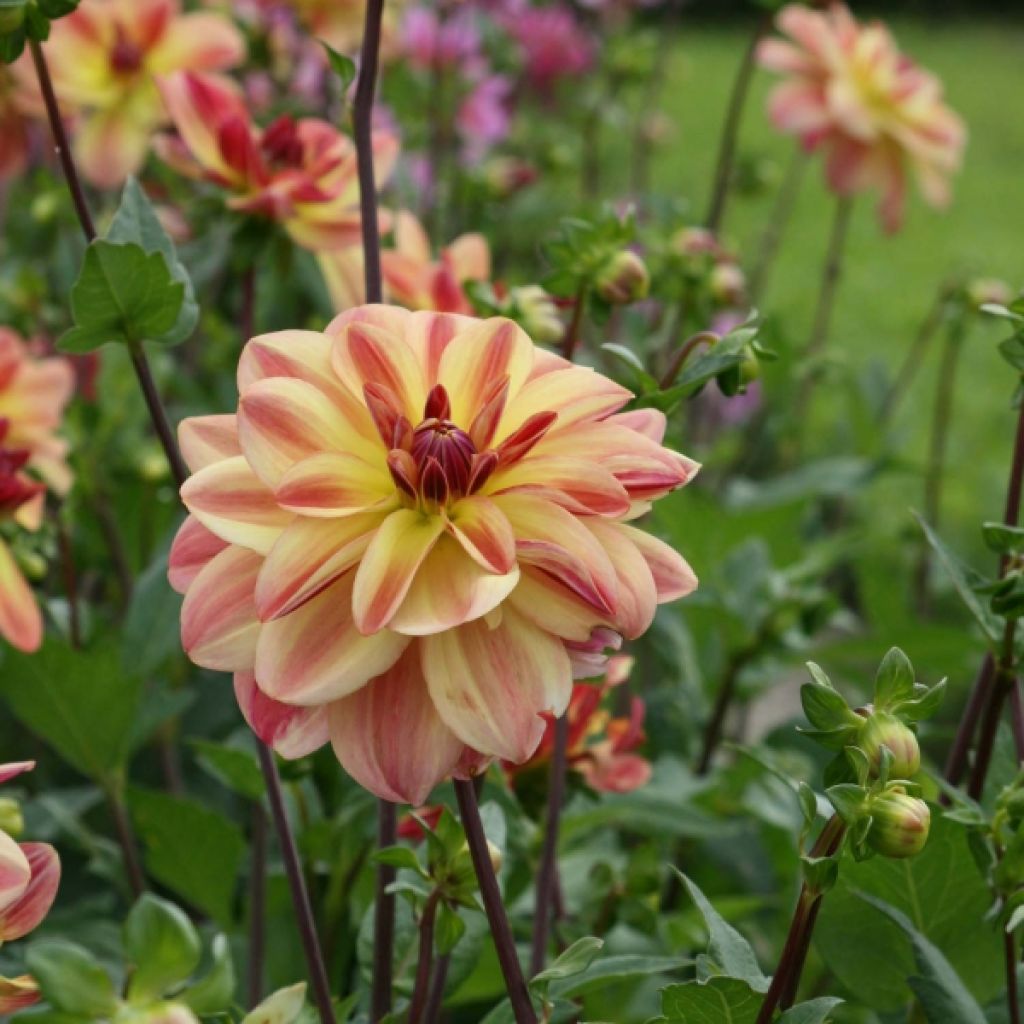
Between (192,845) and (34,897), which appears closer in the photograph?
(34,897)

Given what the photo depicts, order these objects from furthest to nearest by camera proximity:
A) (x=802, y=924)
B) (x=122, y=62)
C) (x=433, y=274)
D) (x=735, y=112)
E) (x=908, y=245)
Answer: (x=908, y=245) < (x=735, y=112) < (x=122, y=62) < (x=433, y=274) < (x=802, y=924)

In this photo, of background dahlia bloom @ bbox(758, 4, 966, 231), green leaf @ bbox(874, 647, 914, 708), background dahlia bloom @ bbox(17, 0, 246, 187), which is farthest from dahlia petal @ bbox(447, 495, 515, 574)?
background dahlia bloom @ bbox(758, 4, 966, 231)

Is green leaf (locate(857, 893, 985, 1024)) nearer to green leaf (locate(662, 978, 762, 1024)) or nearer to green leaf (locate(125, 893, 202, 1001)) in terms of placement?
green leaf (locate(662, 978, 762, 1024))

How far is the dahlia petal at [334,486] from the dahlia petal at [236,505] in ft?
0.05

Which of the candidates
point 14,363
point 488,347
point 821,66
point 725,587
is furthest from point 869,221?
→ point 488,347

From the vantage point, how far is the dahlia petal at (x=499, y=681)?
A: 0.42 meters

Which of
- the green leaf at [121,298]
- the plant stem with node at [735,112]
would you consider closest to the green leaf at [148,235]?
the green leaf at [121,298]

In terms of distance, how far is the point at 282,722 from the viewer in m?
0.46

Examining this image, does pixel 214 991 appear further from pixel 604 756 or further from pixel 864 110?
pixel 864 110

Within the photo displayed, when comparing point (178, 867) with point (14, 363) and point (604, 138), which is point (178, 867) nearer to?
point (14, 363)

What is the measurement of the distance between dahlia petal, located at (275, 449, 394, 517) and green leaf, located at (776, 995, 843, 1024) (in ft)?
0.62

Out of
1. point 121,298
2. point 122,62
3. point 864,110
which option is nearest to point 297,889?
point 121,298

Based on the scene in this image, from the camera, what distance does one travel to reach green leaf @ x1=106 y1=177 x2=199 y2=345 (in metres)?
0.59

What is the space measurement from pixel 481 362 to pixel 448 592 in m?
0.08
